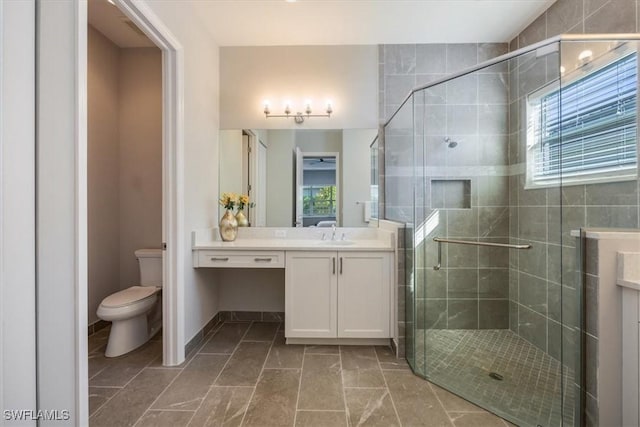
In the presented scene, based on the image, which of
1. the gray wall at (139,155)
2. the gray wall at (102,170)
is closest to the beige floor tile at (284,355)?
the gray wall at (139,155)

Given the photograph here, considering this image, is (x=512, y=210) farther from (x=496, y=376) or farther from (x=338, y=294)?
(x=338, y=294)

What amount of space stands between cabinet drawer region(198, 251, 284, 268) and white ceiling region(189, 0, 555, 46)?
1894 millimetres

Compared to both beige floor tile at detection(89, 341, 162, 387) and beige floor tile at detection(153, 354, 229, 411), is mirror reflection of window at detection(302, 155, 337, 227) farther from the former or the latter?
beige floor tile at detection(89, 341, 162, 387)

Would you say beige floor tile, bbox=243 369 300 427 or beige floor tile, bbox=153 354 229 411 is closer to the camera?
→ beige floor tile, bbox=243 369 300 427

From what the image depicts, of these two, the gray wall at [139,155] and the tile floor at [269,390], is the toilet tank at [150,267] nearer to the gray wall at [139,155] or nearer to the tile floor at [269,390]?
the gray wall at [139,155]

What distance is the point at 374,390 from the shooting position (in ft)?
5.64

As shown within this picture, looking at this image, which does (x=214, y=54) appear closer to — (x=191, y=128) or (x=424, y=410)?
(x=191, y=128)

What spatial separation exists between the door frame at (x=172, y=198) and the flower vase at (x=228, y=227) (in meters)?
0.55

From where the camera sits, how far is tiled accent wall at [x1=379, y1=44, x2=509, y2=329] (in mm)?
2068

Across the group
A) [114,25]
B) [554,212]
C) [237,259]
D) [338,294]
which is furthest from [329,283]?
[114,25]

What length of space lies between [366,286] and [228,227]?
4.34ft

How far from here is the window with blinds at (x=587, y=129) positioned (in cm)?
162

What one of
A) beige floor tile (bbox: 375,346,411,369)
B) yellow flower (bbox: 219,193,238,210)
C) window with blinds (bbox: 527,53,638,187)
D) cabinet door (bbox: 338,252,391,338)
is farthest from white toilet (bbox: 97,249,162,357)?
window with blinds (bbox: 527,53,638,187)

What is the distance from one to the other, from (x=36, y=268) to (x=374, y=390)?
1.77 meters
